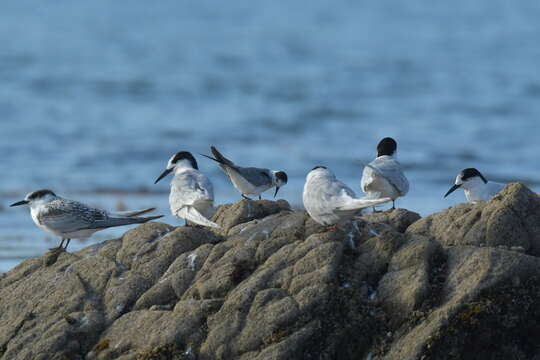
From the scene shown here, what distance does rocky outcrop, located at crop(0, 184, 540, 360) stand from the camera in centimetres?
593

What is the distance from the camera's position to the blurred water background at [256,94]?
16.9m

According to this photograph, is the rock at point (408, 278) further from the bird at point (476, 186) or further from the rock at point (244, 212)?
the bird at point (476, 186)

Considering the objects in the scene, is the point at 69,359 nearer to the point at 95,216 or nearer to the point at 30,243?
the point at 95,216

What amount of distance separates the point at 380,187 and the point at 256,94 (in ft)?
62.6

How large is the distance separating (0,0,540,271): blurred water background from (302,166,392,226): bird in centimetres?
472

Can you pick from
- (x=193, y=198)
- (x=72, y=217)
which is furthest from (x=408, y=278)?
(x=72, y=217)

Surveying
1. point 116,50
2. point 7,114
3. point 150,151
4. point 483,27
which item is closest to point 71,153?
point 150,151

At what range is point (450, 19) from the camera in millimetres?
44094

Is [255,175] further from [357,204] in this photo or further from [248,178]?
[357,204]

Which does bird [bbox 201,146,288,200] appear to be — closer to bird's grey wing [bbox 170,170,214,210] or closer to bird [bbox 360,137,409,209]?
bird's grey wing [bbox 170,170,214,210]

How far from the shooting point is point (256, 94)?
26891 millimetres

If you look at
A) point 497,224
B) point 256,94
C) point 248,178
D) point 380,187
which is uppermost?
point 256,94

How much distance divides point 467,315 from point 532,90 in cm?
2215

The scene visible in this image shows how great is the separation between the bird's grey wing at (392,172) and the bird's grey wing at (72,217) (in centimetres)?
231
